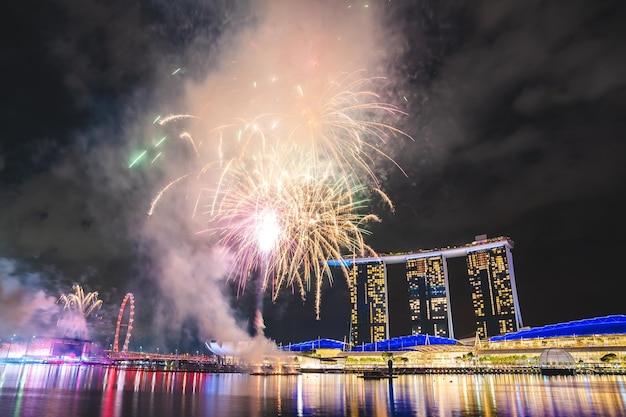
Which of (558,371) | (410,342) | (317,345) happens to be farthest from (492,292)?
(558,371)

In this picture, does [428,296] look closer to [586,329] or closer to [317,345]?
[317,345]

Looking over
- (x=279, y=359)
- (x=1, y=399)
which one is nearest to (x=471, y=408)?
(x=1, y=399)

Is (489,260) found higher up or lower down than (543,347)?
higher up

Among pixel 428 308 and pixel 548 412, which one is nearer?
pixel 548 412

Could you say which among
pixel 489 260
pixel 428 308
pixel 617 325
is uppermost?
pixel 489 260

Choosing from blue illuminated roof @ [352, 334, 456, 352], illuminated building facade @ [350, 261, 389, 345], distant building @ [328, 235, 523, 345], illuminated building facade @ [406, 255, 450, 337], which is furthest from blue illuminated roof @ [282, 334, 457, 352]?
illuminated building facade @ [406, 255, 450, 337]

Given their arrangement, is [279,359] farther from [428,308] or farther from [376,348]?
[428,308]

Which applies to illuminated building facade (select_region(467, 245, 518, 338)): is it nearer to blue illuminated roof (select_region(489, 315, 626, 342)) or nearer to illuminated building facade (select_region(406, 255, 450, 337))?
illuminated building facade (select_region(406, 255, 450, 337))
